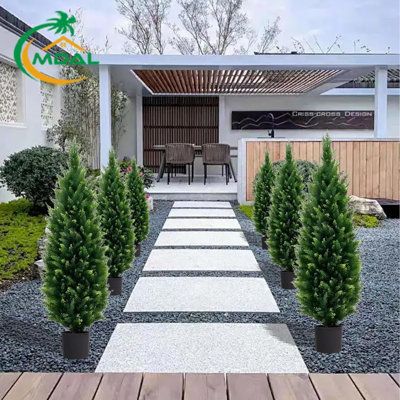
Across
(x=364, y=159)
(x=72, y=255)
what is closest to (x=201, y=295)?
(x=72, y=255)

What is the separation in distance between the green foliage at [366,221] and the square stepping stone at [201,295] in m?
3.90

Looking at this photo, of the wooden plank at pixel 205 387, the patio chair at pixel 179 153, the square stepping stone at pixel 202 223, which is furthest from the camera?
the patio chair at pixel 179 153

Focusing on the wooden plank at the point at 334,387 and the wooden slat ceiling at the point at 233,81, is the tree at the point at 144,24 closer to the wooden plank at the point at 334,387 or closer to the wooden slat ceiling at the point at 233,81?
the wooden slat ceiling at the point at 233,81

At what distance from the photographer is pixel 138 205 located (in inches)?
257

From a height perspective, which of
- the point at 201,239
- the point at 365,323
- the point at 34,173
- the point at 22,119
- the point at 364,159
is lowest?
the point at 365,323

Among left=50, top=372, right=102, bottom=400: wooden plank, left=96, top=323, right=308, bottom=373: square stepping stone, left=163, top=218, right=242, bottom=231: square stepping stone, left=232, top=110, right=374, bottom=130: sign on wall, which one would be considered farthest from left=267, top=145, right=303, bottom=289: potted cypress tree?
left=232, top=110, right=374, bottom=130: sign on wall

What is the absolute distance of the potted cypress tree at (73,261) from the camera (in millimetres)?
3414

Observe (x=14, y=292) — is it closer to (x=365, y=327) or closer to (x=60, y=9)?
(x=365, y=327)

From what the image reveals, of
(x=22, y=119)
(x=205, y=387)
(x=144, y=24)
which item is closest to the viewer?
(x=205, y=387)

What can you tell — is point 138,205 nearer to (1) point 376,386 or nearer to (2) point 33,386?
(2) point 33,386

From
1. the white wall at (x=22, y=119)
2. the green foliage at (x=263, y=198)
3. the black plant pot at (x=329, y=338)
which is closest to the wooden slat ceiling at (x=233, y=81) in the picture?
the white wall at (x=22, y=119)

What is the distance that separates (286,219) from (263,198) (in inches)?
77.9

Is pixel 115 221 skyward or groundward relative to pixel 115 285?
skyward

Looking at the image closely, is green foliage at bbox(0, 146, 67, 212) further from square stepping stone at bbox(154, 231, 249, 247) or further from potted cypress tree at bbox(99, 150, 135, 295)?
potted cypress tree at bbox(99, 150, 135, 295)
